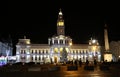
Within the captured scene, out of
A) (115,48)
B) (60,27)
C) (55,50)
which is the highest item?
(60,27)

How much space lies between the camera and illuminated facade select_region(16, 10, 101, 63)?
118 metres

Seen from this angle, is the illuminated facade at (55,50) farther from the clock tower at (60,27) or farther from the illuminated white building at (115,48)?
the illuminated white building at (115,48)

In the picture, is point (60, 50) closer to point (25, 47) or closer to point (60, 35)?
point (60, 35)

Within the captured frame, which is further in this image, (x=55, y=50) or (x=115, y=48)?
(x=115, y=48)

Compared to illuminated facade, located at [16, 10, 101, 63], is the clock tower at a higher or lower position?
higher

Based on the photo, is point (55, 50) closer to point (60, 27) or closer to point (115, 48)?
point (60, 27)

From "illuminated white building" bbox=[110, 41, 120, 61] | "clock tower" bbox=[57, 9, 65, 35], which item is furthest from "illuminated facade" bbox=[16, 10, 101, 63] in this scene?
"illuminated white building" bbox=[110, 41, 120, 61]

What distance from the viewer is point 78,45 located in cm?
12406

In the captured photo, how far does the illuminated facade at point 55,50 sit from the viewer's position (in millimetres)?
118062

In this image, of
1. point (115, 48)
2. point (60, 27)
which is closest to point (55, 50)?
point (60, 27)

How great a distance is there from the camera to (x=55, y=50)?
394 ft

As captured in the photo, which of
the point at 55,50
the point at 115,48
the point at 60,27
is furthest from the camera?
the point at 60,27

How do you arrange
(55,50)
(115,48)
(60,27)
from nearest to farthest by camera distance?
1. (55,50)
2. (115,48)
3. (60,27)

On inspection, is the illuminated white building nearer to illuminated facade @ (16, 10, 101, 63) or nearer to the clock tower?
illuminated facade @ (16, 10, 101, 63)
